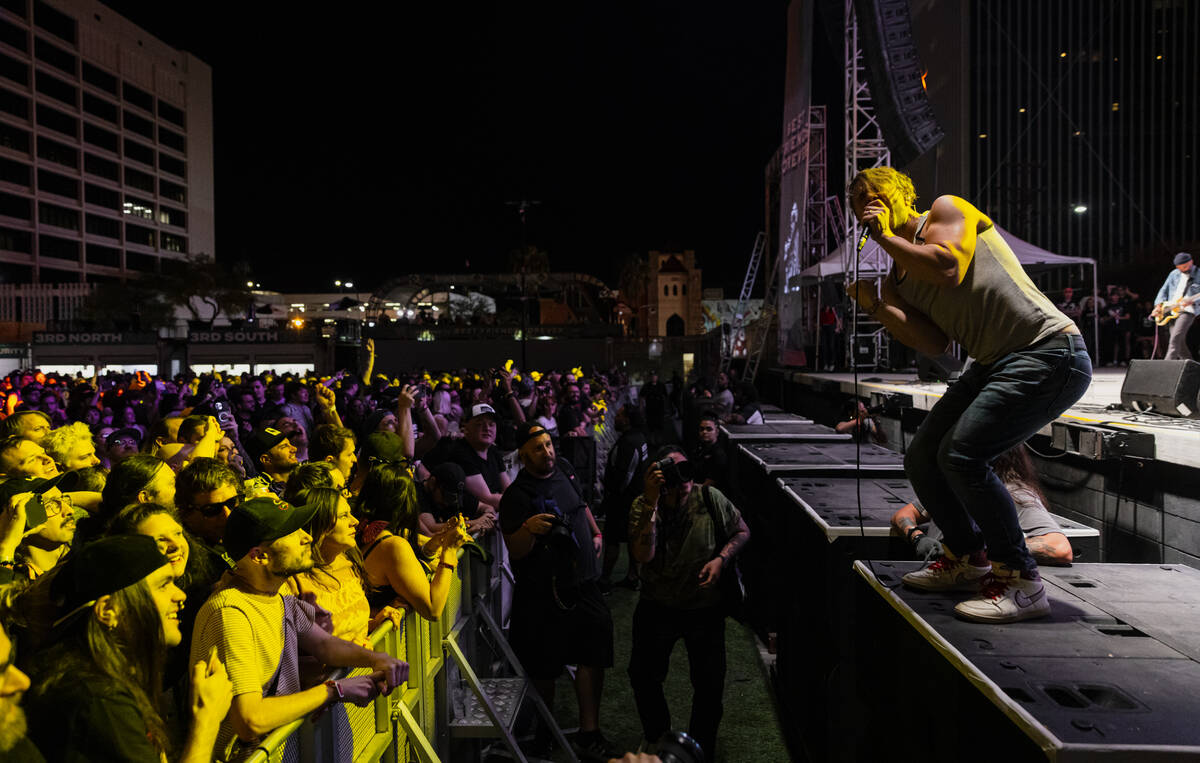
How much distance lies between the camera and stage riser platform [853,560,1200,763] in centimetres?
173

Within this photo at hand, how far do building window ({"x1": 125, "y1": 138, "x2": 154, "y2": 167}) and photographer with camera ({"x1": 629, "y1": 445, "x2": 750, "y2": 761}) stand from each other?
87.2 metres

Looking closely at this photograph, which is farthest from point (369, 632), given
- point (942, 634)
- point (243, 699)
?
point (942, 634)

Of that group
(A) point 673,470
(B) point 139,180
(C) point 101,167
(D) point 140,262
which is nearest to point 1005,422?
(A) point 673,470

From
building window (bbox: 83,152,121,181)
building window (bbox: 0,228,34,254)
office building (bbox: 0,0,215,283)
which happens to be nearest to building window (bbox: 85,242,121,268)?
office building (bbox: 0,0,215,283)

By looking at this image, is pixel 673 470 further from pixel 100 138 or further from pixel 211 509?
pixel 100 138

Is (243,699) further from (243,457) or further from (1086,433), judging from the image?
(1086,433)

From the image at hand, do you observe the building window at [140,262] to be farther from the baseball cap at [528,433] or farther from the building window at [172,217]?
the baseball cap at [528,433]

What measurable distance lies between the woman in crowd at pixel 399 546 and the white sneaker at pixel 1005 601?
6.28ft

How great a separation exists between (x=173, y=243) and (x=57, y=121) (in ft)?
56.1

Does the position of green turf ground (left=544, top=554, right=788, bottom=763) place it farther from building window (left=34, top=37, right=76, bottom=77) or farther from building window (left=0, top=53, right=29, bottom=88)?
building window (left=34, top=37, right=76, bottom=77)

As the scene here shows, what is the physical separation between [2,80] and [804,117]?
66.9 meters

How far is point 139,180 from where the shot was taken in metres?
77.0

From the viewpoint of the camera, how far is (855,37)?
61.1ft

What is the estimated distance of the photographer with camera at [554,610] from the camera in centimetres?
450
